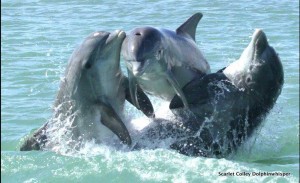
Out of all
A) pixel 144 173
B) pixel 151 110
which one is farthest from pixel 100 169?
pixel 151 110

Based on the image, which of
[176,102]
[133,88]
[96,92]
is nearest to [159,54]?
[133,88]

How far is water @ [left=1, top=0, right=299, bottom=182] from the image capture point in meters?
13.0

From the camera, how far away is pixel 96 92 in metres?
13.9

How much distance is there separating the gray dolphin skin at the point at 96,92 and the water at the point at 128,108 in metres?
0.37

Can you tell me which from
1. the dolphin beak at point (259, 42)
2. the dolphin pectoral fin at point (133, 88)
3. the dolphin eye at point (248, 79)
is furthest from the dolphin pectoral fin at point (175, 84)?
the dolphin beak at point (259, 42)

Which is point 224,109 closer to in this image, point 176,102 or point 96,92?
point 176,102

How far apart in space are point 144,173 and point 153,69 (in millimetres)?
1779

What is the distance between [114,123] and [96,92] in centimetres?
64

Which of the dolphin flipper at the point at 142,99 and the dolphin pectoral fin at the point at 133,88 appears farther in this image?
the dolphin flipper at the point at 142,99

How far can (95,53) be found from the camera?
13.7 metres

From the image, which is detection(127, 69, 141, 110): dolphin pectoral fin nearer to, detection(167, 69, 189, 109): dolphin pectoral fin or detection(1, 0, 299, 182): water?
detection(167, 69, 189, 109): dolphin pectoral fin

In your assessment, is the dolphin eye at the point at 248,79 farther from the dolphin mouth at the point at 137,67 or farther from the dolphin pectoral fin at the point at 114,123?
the dolphin pectoral fin at the point at 114,123

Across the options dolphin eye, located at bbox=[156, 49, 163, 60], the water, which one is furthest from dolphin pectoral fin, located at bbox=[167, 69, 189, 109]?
the water

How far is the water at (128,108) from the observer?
12961mm
